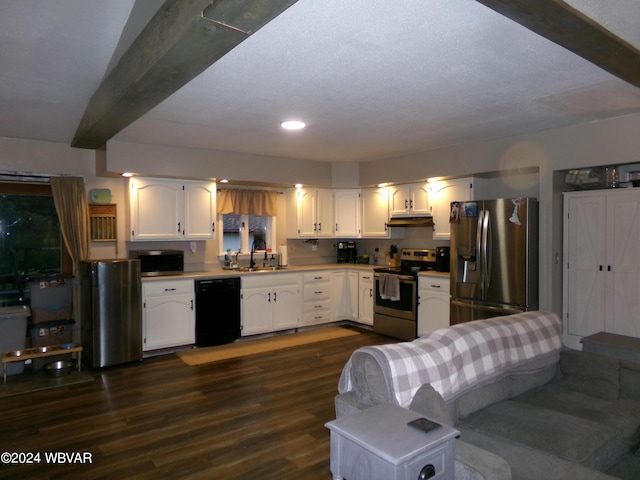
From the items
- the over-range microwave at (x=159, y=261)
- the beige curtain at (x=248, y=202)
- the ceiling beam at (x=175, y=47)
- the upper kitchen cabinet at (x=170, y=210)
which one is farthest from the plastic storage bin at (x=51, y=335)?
the ceiling beam at (x=175, y=47)

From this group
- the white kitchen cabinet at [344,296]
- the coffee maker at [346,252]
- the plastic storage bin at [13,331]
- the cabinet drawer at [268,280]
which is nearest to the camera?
the plastic storage bin at [13,331]

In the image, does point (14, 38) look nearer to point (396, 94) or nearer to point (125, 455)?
point (396, 94)

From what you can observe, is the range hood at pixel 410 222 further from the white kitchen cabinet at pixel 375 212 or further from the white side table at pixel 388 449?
the white side table at pixel 388 449

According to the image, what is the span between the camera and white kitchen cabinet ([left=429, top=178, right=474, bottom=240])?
509cm

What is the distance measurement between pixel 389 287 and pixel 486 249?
1485mm

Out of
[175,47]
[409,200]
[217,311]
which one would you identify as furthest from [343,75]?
[217,311]

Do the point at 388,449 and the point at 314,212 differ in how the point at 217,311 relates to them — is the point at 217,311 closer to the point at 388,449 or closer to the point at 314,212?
the point at 314,212

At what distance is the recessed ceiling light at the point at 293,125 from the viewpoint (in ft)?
12.5

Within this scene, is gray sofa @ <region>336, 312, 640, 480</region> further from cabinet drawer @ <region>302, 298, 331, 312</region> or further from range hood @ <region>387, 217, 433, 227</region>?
cabinet drawer @ <region>302, 298, 331, 312</region>

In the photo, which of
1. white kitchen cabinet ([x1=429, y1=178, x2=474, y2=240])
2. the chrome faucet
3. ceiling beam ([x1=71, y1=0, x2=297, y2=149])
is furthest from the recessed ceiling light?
the chrome faucet

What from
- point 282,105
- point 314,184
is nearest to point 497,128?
point 282,105

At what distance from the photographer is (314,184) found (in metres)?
6.10

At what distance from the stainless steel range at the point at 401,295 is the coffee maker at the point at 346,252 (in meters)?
1.03

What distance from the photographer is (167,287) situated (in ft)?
16.3
